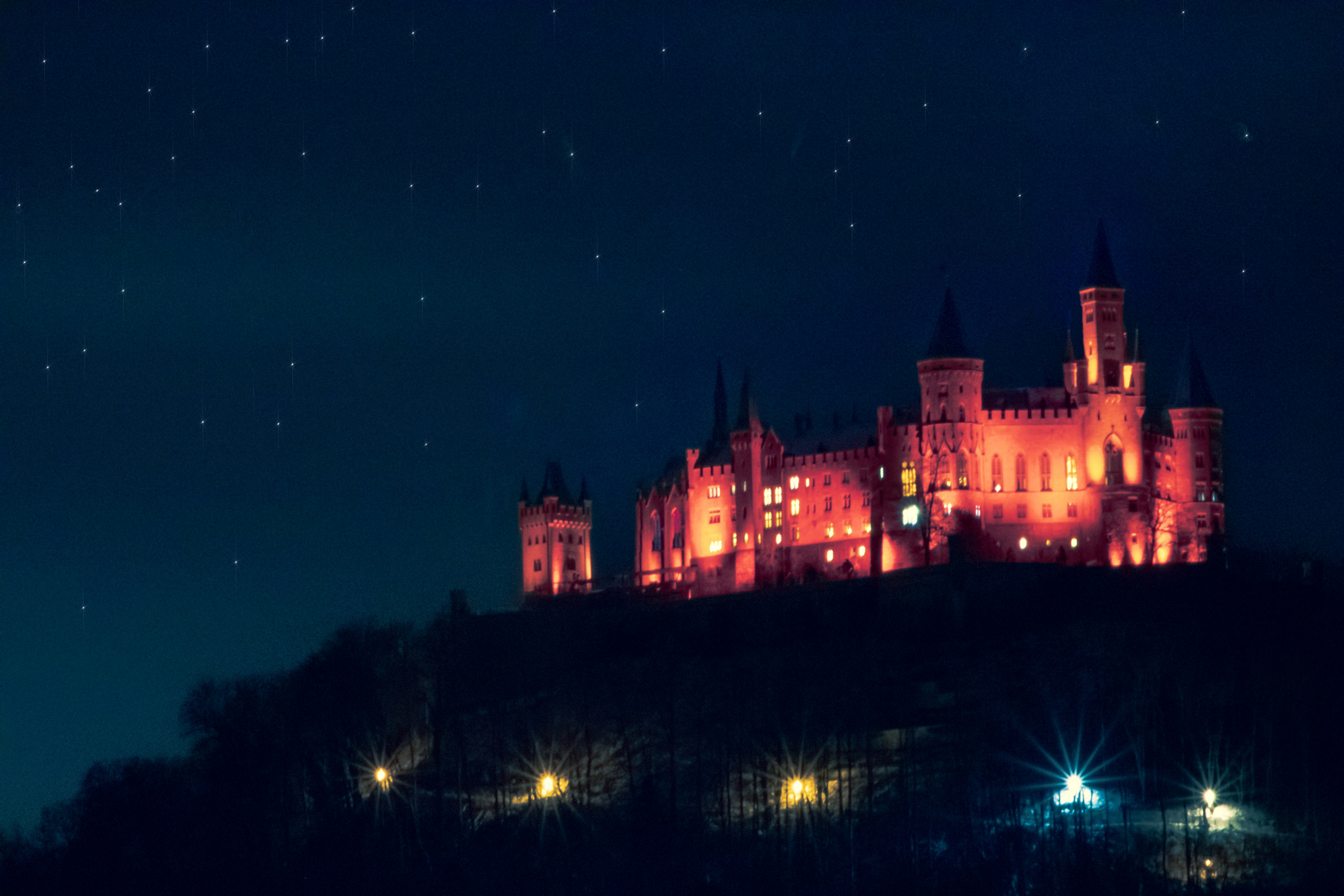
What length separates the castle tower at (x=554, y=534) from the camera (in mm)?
138125

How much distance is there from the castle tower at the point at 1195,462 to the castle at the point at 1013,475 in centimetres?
7

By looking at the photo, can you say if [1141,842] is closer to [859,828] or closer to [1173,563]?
[859,828]

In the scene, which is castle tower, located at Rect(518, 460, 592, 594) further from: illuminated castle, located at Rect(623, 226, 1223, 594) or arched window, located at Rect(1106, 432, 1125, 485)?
arched window, located at Rect(1106, 432, 1125, 485)

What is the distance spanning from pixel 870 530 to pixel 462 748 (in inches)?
921

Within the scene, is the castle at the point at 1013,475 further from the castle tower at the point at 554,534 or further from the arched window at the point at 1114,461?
the castle tower at the point at 554,534

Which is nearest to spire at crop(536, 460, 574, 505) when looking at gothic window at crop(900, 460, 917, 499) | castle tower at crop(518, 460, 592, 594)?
castle tower at crop(518, 460, 592, 594)

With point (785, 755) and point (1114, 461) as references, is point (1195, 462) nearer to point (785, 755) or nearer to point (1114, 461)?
point (1114, 461)

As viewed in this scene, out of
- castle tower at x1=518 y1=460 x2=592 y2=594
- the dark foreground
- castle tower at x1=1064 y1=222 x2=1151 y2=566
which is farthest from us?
castle tower at x1=518 y1=460 x2=592 y2=594

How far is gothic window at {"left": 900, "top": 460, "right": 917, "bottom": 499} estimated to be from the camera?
116312 millimetres

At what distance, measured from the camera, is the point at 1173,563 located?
109062mm

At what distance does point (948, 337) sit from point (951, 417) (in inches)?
163

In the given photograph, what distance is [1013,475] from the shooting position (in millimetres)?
114875

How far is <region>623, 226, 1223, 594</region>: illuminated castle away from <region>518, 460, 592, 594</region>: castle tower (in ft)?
60.1

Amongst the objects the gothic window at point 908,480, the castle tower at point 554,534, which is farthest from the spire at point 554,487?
the gothic window at point 908,480
